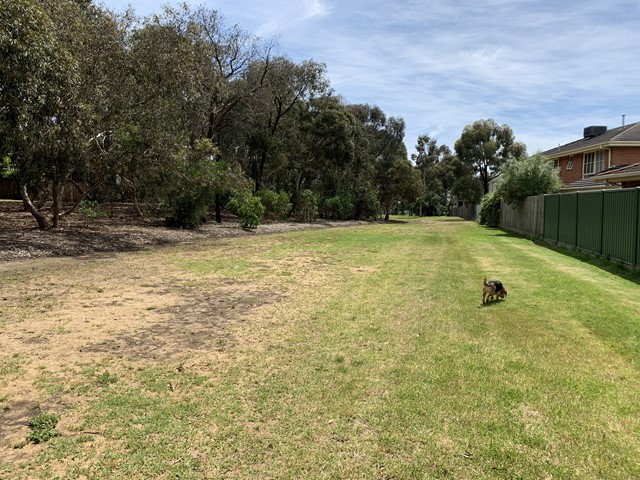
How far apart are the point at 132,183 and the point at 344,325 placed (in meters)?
17.2

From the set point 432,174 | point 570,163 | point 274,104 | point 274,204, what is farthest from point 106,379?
point 432,174

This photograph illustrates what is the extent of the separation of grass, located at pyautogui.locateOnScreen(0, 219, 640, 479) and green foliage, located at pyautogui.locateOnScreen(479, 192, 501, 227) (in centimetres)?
2801

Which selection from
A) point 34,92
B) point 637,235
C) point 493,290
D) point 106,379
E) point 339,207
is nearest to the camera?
point 106,379

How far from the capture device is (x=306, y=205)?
35.7 metres

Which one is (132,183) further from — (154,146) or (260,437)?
(260,437)

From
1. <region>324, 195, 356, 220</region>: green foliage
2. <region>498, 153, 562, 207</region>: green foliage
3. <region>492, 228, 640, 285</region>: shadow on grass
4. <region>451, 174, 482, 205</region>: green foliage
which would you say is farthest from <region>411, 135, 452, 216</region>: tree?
<region>492, 228, 640, 285</region>: shadow on grass

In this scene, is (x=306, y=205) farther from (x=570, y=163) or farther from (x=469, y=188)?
(x=469, y=188)

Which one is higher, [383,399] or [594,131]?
[594,131]

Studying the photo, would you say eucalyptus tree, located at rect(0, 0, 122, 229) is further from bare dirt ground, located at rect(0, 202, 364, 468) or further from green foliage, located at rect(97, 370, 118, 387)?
green foliage, located at rect(97, 370, 118, 387)

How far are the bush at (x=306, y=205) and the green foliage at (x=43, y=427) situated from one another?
105 feet

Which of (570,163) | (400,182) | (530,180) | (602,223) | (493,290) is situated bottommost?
(493,290)

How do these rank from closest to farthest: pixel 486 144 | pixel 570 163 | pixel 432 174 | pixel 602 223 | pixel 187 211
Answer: pixel 602 223 < pixel 187 211 < pixel 570 163 < pixel 486 144 < pixel 432 174

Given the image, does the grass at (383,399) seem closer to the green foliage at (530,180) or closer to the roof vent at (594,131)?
the green foliage at (530,180)

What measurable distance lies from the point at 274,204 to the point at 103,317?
985 inches
